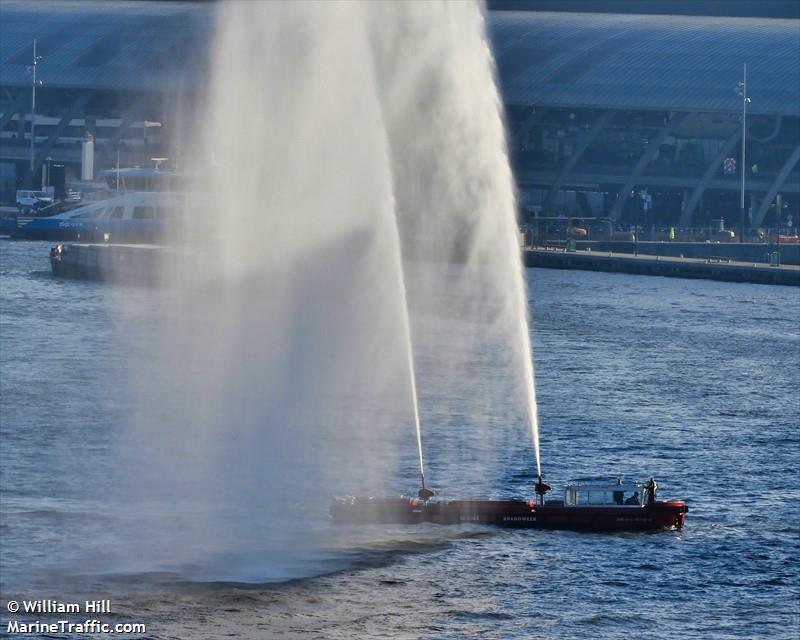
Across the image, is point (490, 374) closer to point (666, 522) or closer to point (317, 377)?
point (317, 377)

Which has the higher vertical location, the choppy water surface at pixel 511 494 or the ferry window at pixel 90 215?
the ferry window at pixel 90 215

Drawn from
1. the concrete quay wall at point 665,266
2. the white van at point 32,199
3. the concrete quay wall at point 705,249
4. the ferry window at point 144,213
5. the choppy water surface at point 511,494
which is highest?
the white van at point 32,199

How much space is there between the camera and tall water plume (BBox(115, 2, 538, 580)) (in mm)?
34406

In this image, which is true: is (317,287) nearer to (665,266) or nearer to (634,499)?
(665,266)

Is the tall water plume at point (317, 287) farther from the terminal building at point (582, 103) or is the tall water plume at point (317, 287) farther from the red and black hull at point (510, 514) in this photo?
the terminal building at point (582, 103)

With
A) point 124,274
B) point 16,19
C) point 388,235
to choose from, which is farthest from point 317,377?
point 16,19

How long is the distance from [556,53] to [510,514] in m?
86.0

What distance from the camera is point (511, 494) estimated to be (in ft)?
123

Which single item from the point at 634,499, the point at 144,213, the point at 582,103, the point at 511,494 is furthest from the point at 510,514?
the point at 582,103

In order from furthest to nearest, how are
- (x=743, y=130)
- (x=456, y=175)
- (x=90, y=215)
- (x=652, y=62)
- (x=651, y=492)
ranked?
(x=652, y=62) → (x=90, y=215) → (x=743, y=130) → (x=456, y=175) → (x=651, y=492)

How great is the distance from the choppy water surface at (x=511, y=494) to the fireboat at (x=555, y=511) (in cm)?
34

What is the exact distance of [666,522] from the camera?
112ft

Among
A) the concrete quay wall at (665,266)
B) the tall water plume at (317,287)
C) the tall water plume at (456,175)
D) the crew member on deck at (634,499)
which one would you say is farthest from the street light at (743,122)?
the crew member on deck at (634,499)

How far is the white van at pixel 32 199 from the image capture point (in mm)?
119500
